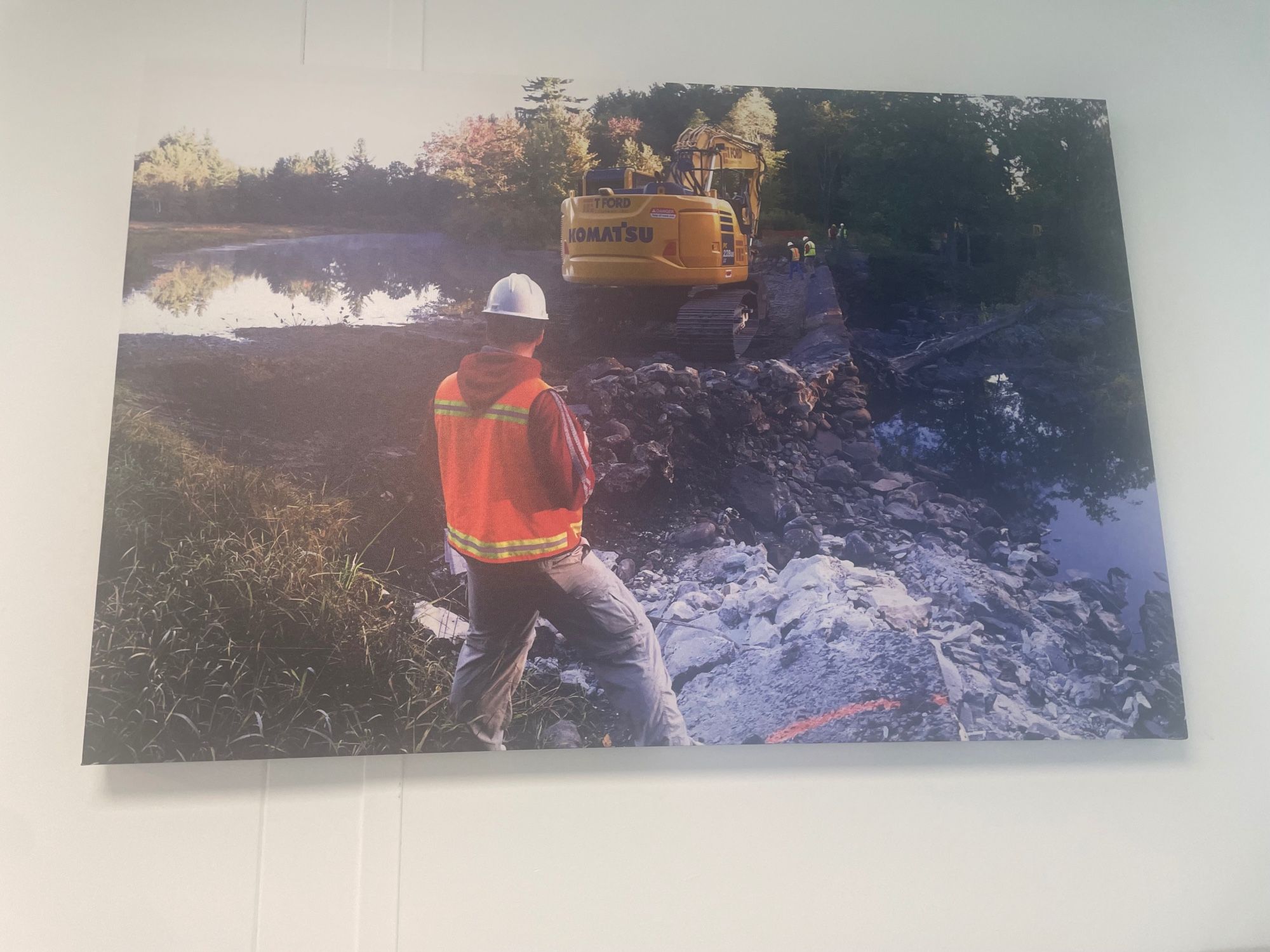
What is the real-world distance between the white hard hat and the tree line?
121 mm

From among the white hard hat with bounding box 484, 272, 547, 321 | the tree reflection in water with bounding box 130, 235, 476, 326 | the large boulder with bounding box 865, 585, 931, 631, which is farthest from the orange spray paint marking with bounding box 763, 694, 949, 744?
the tree reflection in water with bounding box 130, 235, 476, 326

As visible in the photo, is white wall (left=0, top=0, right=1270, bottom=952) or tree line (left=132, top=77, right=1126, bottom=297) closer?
white wall (left=0, top=0, right=1270, bottom=952)

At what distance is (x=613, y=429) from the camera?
1889mm

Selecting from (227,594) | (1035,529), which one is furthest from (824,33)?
(227,594)

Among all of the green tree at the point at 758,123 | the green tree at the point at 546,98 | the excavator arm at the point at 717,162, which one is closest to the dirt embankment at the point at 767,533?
the excavator arm at the point at 717,162

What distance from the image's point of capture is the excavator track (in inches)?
A: 76.4

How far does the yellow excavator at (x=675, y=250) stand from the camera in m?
1.94

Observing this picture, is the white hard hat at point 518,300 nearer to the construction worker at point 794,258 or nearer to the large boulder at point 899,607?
the construction worker at point 794,258

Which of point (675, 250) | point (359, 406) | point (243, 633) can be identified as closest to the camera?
point (243, 633)

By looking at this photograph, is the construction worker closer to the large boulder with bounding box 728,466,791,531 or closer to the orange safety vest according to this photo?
the large boulder with bounding box 728,466,791,531

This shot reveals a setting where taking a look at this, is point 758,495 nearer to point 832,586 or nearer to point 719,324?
point 832,586

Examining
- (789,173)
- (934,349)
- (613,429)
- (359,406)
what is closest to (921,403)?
(934,349)

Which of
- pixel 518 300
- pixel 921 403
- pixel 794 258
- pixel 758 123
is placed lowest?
pixel 921 403

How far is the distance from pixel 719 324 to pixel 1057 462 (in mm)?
1019
